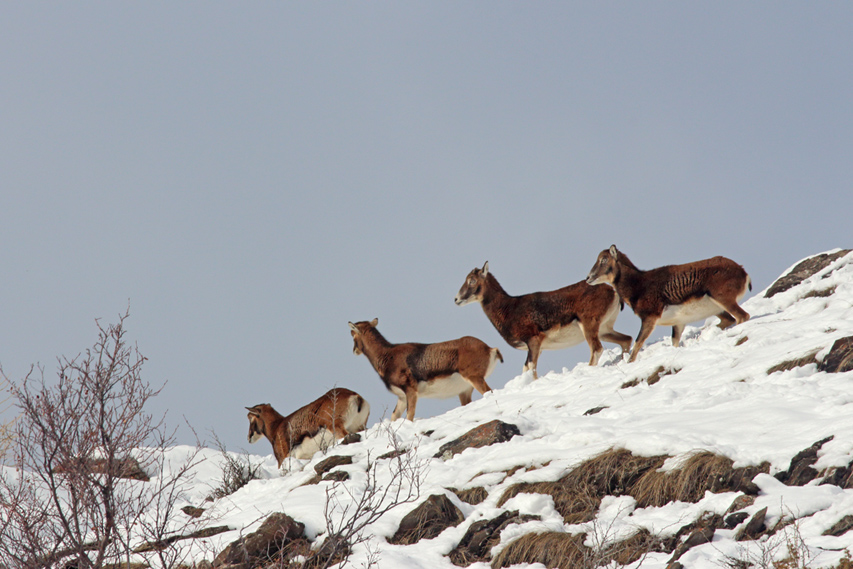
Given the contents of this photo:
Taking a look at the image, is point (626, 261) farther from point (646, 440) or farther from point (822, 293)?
point (646, 440)

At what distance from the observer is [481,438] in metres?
10.2

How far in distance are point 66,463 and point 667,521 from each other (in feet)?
16.7

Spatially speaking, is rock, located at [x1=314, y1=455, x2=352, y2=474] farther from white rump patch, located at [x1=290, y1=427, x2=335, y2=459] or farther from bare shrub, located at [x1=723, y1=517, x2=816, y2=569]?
bare shrub, located at [x1=723, y1=517, x2=816, y2=569]

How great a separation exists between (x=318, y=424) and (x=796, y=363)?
8.00 m

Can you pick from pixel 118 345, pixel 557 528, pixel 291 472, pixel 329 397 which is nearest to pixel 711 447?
pixel 557 528

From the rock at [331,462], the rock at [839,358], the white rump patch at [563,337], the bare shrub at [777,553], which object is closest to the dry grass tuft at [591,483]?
the bare shrub at [777,553]

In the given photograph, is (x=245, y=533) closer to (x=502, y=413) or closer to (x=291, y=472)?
(x=291, y=472)

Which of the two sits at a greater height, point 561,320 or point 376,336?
point 376,336

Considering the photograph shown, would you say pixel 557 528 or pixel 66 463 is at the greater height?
pixel 66 463

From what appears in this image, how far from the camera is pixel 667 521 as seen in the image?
279 inches

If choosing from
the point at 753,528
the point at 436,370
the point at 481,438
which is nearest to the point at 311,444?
the point at 436,370

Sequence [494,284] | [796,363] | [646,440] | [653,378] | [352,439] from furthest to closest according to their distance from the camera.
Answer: [494,284] → [352,439] → [653,378] → [796,363] → [646,440]

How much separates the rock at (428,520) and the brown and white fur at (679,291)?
7.39 m

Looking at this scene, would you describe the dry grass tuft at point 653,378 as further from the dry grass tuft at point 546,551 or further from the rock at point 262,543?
the rock at point 262,543
